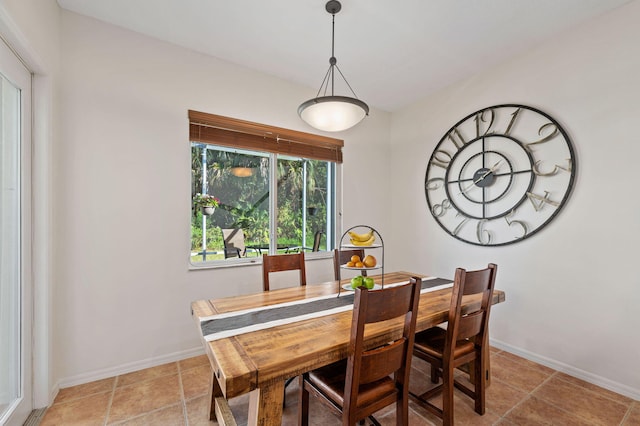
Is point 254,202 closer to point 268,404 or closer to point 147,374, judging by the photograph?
point 147,374

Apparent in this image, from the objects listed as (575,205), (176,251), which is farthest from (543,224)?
(176,251)

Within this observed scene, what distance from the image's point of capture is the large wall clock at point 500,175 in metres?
2.38

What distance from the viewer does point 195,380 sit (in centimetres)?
217

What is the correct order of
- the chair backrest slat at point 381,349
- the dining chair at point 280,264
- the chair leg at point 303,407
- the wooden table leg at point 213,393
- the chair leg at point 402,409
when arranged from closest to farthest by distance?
the chair backrest slat at point 381,349, the chair leg at point 402,409, the chair leg at point 303,407, the wooden table leg at point 213,393, the dining chair at point 280,264

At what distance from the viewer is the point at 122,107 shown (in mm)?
2262

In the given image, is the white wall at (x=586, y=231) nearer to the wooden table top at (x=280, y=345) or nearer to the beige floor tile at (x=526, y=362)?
the beige floor tile at (x=526, y=362)

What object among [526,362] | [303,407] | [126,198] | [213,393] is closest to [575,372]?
[526,362]

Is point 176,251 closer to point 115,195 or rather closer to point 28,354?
point 115,195

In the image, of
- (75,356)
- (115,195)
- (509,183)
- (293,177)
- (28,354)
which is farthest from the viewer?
(293,177)

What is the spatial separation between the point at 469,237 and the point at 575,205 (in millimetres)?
896

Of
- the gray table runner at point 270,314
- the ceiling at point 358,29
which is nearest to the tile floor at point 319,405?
the gray table runner at point 270,314

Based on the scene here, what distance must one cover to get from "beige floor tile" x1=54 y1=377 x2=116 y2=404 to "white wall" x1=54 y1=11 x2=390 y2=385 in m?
0.06

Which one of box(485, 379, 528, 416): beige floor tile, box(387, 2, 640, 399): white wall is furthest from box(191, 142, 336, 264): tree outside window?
box(485, 379, 528, 416): beige floor tile

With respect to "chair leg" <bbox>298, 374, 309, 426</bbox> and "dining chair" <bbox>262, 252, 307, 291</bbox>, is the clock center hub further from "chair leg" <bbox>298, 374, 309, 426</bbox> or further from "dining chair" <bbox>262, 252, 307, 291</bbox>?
"chair leg" <bbox>298, 374, 309, 426</bbox>
